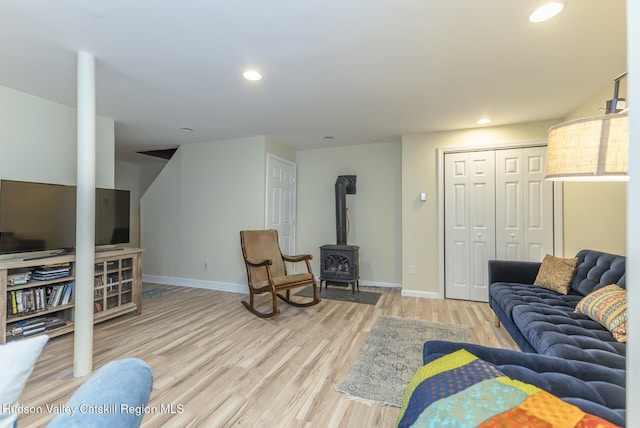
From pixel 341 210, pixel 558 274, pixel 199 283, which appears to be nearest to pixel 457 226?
pixel 558 274

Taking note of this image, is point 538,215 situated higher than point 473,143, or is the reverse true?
point 473,143

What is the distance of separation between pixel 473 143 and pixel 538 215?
3.84 feet

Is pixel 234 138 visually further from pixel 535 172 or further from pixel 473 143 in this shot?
pixel 535 172

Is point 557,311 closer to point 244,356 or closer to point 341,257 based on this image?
point 244,356

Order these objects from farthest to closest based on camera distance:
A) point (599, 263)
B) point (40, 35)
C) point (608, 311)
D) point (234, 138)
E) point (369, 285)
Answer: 1. point (369, 285)
2. point (234, 138)
3. point (599, 263)
4. point (40, 35)
5. point (608, 311)

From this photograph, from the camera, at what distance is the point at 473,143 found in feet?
12.0

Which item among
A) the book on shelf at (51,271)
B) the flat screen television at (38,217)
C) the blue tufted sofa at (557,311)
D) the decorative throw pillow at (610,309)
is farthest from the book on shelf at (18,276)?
the decorative throw pillow at (610,309)

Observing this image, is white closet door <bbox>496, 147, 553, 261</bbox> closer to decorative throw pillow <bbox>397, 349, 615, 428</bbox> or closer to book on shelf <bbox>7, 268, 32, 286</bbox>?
decorative throw pillow <bbox>397, 349, 615, 428</bbox>

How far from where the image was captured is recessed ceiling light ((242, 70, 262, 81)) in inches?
87.9

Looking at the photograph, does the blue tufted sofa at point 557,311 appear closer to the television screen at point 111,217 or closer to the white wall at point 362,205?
the white wall at point 362,205

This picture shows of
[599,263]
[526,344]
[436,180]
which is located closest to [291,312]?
[526,344]

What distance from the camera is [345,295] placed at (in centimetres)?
396

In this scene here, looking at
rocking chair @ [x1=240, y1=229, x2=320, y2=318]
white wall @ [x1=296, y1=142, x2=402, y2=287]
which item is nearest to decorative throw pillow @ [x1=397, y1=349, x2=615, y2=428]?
rocking chair @ [x1=240, y1=229, x2=320, y2=318]

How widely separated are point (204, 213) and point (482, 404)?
14.3 feet
